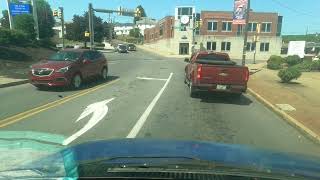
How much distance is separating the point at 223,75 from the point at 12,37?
30.4 meters

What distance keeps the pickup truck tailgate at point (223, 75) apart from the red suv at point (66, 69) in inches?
238

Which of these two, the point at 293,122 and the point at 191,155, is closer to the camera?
the point at 191,155

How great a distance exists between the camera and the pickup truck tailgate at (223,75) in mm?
17562

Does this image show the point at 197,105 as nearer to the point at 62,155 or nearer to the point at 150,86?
the point at 150,86

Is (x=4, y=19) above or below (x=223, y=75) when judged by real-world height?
above

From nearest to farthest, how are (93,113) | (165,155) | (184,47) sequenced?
(165,155) → (93,113) → (184,47)

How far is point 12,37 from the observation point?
43312mm

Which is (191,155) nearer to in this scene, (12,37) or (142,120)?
(142,120)

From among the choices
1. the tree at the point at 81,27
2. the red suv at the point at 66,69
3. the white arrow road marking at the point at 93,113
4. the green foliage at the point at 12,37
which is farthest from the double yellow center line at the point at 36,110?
the tree at the point at 81,27

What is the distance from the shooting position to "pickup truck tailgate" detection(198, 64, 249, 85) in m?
17.6

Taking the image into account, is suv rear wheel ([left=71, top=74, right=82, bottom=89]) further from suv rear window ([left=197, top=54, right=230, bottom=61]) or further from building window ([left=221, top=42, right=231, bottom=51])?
building window ([left=221, top=42, right=231, bottom=51])

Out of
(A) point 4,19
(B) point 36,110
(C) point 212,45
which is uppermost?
(A) point 4,19

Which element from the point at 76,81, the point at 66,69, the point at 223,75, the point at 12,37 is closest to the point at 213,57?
the point at 223,75

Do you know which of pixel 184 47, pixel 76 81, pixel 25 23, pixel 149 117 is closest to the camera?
pixel 149 117
